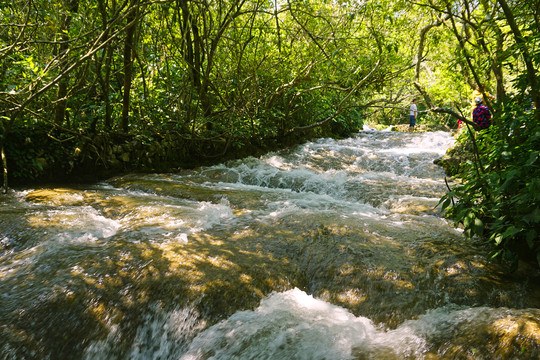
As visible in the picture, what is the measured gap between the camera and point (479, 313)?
2262 millimetres

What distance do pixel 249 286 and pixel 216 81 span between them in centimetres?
661

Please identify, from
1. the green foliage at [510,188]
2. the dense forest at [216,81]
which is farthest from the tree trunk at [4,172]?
the green foliage at [510,188]

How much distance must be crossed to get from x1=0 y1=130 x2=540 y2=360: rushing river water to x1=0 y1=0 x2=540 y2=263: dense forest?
643 millimetres

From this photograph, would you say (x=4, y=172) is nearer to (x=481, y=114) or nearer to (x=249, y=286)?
(x=249, y=286)

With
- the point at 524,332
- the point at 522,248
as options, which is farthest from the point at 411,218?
the point at 524,332

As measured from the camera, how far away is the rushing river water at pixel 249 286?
2168mm

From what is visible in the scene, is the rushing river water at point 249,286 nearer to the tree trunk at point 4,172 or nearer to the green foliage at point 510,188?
the green foliage at point 510,188

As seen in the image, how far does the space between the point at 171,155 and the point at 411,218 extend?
222 inches

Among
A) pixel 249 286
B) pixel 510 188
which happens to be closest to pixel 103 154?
pixel 249 286

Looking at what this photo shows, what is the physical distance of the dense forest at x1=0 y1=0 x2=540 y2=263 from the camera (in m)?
3.07

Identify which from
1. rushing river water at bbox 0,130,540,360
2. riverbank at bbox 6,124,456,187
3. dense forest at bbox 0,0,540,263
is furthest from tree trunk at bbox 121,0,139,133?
rushing river water at bbox 0,130,540,360

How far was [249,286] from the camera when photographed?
110 inches

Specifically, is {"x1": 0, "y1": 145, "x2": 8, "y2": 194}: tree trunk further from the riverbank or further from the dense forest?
the riverbank

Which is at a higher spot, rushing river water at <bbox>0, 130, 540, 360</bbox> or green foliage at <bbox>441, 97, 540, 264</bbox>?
green foliage at <bbox>441, 97, 540, 264</bbox>
